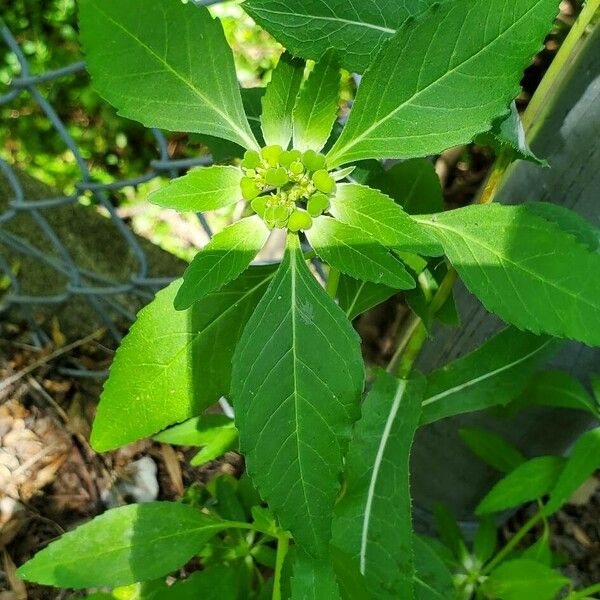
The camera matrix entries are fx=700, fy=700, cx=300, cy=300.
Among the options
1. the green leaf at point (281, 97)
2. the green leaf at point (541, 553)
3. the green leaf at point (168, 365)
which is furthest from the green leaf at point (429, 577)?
the green leaf at point (281, 97)

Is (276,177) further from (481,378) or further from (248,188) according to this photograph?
(481,378)

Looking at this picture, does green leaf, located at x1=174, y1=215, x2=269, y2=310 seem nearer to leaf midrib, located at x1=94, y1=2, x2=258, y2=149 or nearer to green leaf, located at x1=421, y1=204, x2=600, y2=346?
leaf midrib, located at x1=94, y1=2, x2=258, y2=149

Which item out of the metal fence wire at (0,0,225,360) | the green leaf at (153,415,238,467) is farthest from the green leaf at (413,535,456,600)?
the metal fence wire at (0,0,225,360)

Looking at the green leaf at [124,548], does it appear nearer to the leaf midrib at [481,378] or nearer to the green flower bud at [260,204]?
the leaf midrib at [481,378]

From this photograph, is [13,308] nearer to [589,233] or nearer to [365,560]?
[365,560]

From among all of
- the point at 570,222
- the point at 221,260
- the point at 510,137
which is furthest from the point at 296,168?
the point at 570,222
